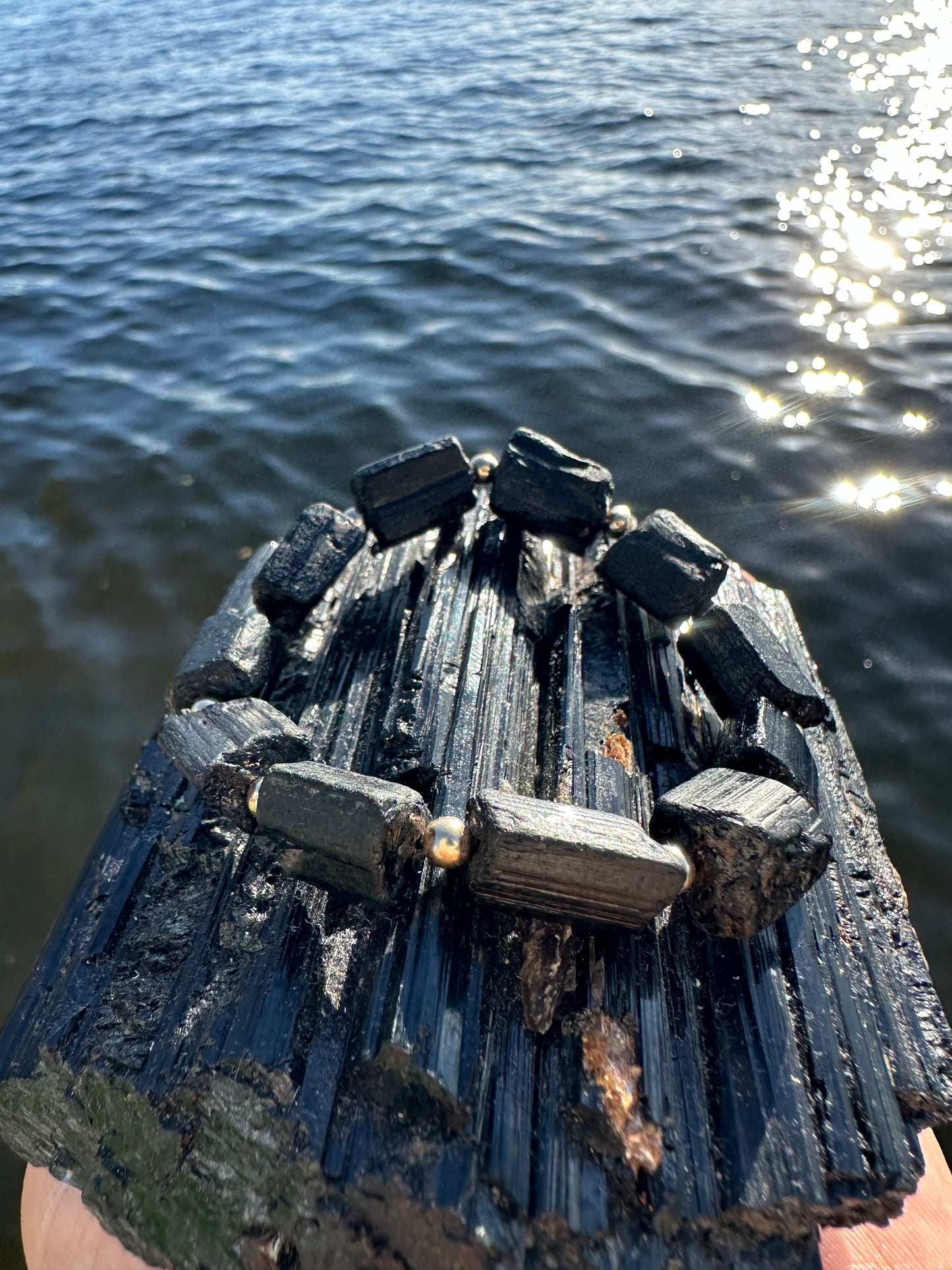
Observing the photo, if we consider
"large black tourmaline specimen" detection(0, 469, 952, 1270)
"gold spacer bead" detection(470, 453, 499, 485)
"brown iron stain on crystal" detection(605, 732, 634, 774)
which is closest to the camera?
"large black tourmaline specimen" detection(0, 469, 952, 1270)

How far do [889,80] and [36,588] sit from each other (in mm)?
11782

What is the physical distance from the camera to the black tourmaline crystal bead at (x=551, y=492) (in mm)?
3418

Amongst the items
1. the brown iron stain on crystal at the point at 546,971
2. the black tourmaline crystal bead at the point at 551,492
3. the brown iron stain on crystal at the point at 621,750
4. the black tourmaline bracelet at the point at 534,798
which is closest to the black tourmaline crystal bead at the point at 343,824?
the black tourmaline bracelet at the point at 534,798

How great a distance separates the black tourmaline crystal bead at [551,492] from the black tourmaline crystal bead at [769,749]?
1205 mm

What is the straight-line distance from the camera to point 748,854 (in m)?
2.05

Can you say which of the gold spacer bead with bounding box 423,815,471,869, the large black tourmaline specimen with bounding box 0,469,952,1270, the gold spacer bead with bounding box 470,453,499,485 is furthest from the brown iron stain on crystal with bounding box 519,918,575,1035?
the gold spacer bead with bounding box 470,453,499,485

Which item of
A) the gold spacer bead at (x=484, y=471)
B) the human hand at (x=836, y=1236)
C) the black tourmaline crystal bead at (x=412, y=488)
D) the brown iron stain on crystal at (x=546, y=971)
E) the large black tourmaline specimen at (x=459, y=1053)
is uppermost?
the black tourmaline crystal bead at (x=412, y=488)

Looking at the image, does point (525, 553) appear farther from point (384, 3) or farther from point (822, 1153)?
point (384, 3)

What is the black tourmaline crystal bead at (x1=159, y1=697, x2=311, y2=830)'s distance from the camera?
2336 mm

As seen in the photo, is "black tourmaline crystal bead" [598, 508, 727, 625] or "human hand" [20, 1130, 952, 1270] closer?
"human hand" [20, 1130, 952, 1270]

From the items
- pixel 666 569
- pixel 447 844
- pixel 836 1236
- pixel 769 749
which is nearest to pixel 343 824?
pixel 447 844

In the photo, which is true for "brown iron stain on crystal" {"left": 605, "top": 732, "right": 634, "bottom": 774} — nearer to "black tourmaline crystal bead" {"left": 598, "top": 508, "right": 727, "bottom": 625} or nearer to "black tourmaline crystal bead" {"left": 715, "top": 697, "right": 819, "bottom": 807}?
"black tourmaline crystal bead" {"left": 715, "top": 697, "right": 819, "bottom": 807}

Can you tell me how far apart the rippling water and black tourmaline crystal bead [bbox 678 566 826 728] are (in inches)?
46.5

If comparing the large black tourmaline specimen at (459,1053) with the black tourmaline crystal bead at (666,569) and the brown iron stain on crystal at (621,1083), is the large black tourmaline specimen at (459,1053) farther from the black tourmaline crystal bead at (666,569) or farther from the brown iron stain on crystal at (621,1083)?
the black tourmaline crystal bead at (666,569)
